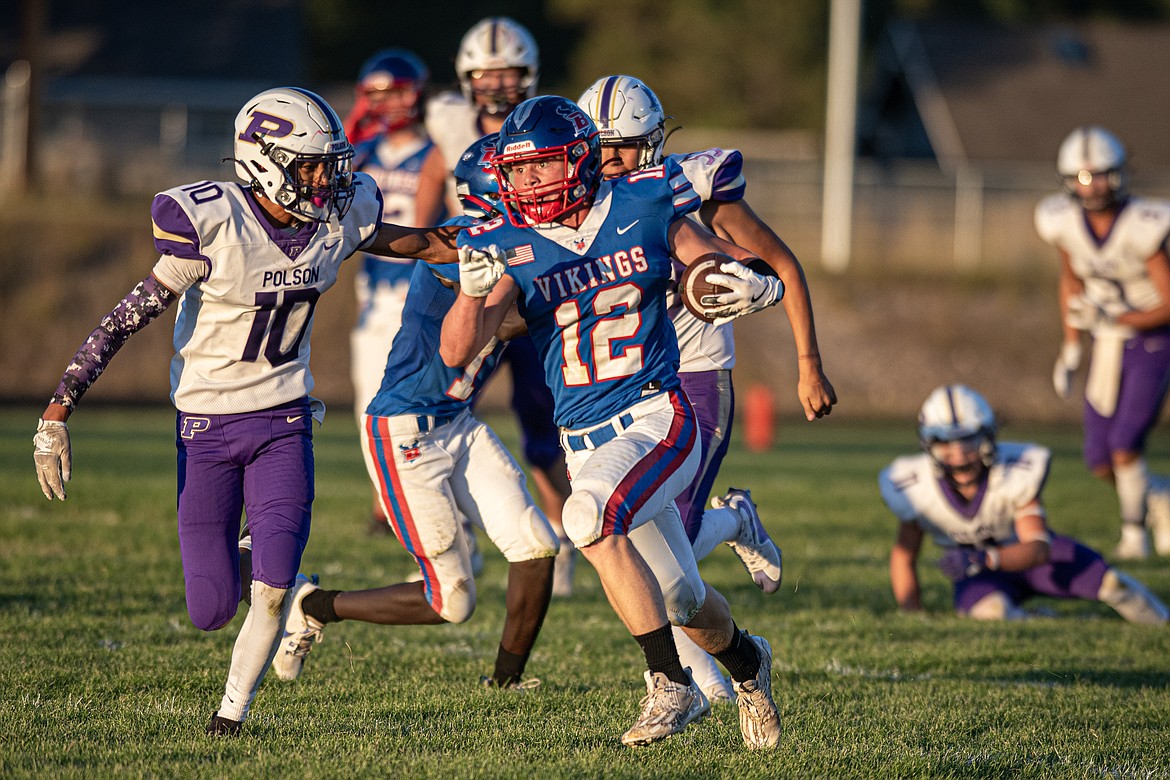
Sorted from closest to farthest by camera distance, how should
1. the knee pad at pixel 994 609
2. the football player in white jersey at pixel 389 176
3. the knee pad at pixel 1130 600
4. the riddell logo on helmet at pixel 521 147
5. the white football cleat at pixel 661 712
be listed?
the white football cleat at pixel 661 712 → the riddell logo on helmet at pixel 521 147 → the knee pad at pixel 1130 600 → the knee pad at pixel 994 609 → the football player in white jersey at pixel 389 176

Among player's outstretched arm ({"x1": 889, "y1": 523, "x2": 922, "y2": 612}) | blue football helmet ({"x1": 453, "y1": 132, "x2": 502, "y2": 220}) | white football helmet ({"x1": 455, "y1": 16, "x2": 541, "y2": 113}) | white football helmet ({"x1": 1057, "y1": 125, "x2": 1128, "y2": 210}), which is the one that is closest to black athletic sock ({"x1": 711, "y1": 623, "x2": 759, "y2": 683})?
blue football helmet ({"x1": 453, "y1": 132, "x2": 502, "y2": 220})

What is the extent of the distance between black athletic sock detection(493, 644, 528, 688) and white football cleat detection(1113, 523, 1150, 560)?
4.45m

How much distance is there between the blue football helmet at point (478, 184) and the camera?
179 inches

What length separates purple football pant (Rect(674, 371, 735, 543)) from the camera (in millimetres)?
4438

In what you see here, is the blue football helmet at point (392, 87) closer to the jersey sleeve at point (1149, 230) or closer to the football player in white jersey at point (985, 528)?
the football player in white jersey at point (985, 528)

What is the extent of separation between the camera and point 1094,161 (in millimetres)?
7695

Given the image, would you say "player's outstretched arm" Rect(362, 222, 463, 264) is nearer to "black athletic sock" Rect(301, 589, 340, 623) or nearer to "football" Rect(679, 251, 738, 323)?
"football" Rect(679, 251, 738, 323)

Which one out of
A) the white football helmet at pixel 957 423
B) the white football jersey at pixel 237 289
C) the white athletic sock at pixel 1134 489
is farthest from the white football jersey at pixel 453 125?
the white athletic sock at pixel 1134 489

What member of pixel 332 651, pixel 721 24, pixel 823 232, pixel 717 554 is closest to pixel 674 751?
pixel 332 651

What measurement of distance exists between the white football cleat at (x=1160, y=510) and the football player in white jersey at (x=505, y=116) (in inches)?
142

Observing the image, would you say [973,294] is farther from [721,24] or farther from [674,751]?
[674,751]

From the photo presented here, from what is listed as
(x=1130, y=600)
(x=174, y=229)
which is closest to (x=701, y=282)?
(x=174, y=229)

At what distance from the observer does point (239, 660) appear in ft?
12.7

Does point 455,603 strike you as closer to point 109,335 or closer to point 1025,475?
point 109,335
